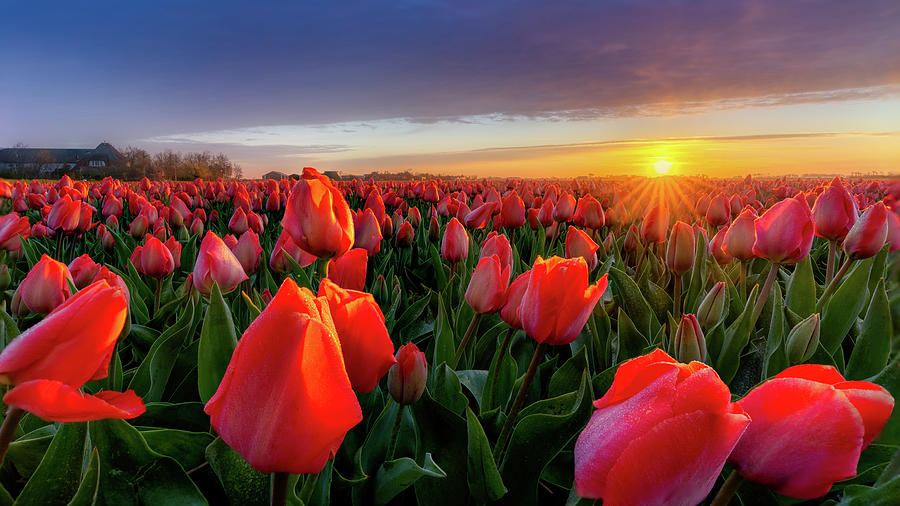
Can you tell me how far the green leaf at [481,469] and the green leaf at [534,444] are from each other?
6 cm

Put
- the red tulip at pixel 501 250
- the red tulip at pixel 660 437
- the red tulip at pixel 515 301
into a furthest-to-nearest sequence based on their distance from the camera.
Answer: the red tulip at pixel 501 250 → the red tulip at pixel 515 301 → the red tulip at pixel 660 437

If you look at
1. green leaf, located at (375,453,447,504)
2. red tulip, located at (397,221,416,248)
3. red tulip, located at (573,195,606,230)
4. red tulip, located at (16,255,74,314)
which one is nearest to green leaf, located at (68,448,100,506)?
green leaf, located at (375,453,447,504)

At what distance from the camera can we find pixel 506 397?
149 cm

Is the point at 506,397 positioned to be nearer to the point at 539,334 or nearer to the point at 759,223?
the point at 539,334

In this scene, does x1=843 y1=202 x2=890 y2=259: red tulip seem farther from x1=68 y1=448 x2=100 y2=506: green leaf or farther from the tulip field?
x1=68 y1=448 x2=100 y2=506: green leaf

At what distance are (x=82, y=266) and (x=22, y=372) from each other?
5.14ft

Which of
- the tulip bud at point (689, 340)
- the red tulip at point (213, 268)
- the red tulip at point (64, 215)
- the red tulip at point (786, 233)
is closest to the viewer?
the tulip bud at point (689, 340)

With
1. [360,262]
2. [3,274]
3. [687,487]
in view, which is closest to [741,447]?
[687,487]

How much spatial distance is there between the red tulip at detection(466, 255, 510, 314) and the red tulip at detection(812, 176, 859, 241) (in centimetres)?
149

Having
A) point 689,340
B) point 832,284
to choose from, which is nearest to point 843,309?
point 832,284

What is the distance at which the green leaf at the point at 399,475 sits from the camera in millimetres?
896

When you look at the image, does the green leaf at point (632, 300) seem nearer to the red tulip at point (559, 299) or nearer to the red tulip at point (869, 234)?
the red tulip at point (869, 234)

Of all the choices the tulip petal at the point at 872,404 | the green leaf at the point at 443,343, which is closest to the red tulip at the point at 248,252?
the green leaf at the point at 443,343

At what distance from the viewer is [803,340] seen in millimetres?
1416
